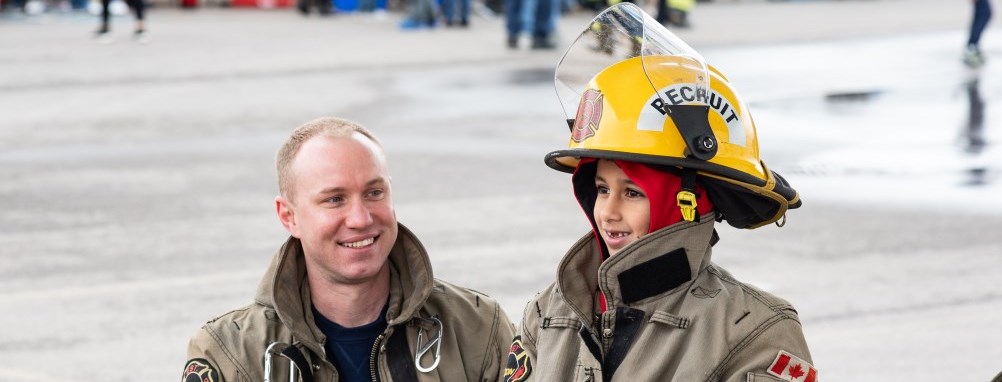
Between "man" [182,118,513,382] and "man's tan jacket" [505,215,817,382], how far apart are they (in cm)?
80

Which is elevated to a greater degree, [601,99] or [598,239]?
[601,99]

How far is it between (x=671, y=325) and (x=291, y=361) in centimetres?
131

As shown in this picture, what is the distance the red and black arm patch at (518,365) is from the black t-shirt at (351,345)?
2.11ft

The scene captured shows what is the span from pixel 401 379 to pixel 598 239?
0.88 metres

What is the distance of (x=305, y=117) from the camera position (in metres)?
14.9

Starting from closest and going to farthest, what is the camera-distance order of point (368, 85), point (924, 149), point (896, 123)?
point (924, 149) → point (896, 123) → point (368, 85)

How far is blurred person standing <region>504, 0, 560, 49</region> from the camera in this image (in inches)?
805

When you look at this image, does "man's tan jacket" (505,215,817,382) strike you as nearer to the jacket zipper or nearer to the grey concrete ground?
the jacket zipper

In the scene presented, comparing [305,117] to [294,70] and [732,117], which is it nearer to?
[294,70]

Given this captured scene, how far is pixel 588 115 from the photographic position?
12.3ft

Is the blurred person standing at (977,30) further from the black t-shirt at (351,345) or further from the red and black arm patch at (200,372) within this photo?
the red and black arm patch at (200,372)

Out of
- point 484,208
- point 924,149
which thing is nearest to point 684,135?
point 484,208

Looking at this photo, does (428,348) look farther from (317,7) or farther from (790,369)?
(317,7)

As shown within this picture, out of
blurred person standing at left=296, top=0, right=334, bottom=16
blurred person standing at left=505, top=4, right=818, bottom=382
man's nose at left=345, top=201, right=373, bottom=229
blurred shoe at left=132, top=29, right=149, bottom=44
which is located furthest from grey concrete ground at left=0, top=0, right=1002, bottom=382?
blurred person standing at left=296, top=0, right=334, bottom=16
